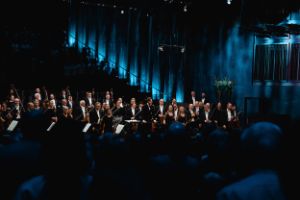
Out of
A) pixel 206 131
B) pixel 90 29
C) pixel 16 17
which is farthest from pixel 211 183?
pixel 90 29

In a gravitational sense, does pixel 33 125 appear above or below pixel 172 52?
below

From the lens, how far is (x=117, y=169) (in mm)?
2354

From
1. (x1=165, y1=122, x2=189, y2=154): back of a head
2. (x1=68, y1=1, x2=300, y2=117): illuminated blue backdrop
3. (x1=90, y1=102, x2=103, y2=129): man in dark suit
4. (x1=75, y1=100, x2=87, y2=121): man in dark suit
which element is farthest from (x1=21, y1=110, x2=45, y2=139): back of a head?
(x1=68, y1=1, x2=300, y2=117): illuminated blue backdrop

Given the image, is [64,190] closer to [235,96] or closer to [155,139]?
[155,139]

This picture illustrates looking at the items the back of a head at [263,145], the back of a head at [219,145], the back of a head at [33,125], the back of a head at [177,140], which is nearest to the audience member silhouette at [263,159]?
the back of a head at [263,145]

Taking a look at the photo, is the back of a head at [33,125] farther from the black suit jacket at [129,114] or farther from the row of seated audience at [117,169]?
the black suit jacket at [129,114]

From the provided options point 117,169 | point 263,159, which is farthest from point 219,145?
point 263,159

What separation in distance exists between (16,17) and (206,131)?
1690 centimetres

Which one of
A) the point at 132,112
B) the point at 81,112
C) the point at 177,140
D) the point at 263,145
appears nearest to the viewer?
the point at 263,145

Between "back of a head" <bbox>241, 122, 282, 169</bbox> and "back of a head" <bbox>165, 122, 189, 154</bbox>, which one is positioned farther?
"back of a head" <bbox>165, 122, 189, 154</bbox>

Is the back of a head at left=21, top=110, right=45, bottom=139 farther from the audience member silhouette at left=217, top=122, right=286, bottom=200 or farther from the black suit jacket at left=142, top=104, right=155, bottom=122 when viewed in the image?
the black suit jacket at left=142, top=104, right=155, bottom=122

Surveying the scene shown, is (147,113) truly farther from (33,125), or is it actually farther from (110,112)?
(33,125)

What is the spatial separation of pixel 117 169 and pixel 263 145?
86 cm

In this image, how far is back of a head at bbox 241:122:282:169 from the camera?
1912 mm
